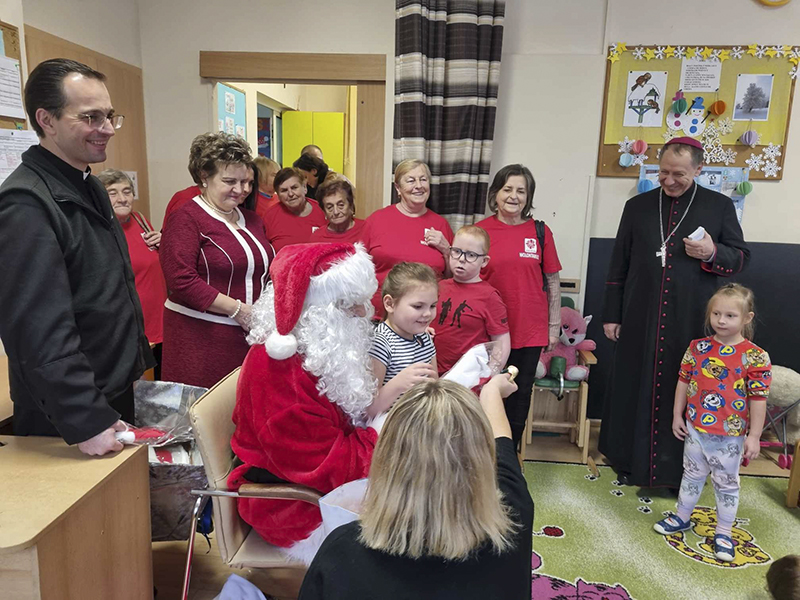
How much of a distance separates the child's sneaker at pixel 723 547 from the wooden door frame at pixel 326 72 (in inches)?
105

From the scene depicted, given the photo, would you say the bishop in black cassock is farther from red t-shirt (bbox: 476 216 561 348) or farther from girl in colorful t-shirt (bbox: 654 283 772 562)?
red t-shirt (bbox: 476 216 561 348)

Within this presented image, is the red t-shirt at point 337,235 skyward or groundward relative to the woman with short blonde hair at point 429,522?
skyward

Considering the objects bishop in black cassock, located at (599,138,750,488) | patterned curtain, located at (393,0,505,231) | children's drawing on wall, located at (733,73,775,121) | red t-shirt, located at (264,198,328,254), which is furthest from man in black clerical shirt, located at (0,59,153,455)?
children's drawing on wall, located at (733,73,775,121)

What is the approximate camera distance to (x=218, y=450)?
63.8 inches

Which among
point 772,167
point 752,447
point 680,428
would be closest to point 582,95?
point 772,167

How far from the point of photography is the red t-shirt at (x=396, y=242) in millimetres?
2438

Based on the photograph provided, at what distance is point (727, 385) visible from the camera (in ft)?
7.64

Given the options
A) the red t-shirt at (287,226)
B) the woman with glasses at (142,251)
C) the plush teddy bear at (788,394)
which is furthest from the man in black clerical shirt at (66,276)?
the plush teddy bear at (788,394)

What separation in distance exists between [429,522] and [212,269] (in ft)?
4.79

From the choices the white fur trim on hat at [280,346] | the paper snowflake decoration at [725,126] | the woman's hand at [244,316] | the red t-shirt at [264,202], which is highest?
the paper snowflake decoration at [725,126]

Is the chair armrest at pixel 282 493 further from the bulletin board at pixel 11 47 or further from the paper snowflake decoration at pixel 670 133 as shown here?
the paper snowflake decoration at pixel 670 133

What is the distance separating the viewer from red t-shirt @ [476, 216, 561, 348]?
8.35ft

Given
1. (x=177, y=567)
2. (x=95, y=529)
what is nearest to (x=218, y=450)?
(x=95, y=529)

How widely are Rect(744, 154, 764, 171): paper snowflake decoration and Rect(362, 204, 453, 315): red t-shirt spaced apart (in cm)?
207
